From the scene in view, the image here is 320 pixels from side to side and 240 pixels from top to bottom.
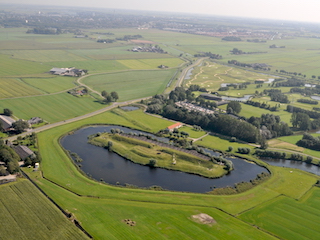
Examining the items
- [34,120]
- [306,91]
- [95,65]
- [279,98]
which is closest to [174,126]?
[34,120]

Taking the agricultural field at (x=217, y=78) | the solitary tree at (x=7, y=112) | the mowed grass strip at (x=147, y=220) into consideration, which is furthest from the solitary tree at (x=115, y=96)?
the mowed grass strip at (x=147, y=220)

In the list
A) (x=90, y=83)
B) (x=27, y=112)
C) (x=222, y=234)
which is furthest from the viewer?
(x=90, y=83)

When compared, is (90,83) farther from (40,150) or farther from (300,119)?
(300,119)

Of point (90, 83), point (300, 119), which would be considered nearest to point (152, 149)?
point (300, 119)

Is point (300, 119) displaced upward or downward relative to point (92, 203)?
upward

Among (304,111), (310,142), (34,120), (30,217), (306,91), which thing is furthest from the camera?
(306,91)

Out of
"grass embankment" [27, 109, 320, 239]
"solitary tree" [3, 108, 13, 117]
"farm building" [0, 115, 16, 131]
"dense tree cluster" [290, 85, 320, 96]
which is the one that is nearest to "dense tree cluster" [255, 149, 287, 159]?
"grass embankment" [27, 109, 320, 239]

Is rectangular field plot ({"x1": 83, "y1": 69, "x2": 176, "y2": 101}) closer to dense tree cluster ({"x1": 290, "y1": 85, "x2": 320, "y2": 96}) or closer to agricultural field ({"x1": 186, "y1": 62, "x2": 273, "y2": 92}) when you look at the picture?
agricultural field ({"x1": 186, "y1": 62, "x2": 273, "y2": 92})

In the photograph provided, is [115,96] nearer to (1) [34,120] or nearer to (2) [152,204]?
(1) [34,120]
